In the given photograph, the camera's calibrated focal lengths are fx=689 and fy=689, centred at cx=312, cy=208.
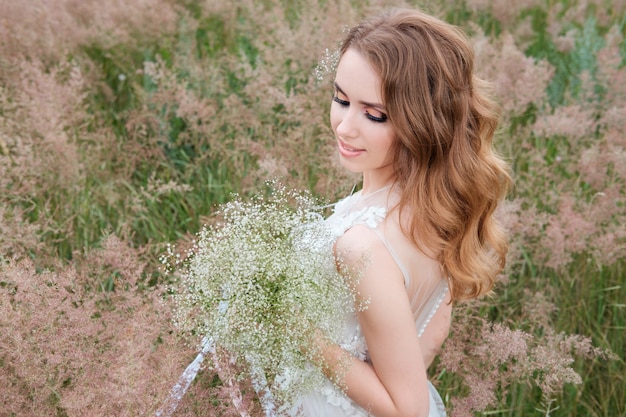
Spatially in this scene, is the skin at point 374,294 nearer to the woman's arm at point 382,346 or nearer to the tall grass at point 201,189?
the woman's arm at point 382,346

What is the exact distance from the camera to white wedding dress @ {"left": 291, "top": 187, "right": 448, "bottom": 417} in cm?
171

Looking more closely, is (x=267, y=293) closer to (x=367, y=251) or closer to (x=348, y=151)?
(x=367, y=251)

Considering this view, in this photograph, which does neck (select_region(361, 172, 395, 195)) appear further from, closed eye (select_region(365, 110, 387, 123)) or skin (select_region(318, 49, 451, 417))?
closed eye (select_region(365, 110, 387, 123))

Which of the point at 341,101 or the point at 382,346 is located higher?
the point at 341,101

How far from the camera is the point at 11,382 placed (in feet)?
5.70

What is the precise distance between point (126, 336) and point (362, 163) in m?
0.75

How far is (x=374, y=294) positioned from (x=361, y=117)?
45 cm

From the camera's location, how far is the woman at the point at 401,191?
1645 millimetres

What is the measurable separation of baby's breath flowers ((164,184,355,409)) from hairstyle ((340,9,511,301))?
39 centimetres

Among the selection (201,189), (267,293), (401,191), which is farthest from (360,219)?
(201,189)

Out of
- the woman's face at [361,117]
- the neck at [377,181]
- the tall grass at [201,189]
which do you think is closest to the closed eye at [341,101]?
the woman's face at [361,117]

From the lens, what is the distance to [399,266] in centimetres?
167

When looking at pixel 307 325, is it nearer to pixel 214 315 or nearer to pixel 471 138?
pixel 214 315

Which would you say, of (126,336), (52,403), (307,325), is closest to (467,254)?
(307,325)
